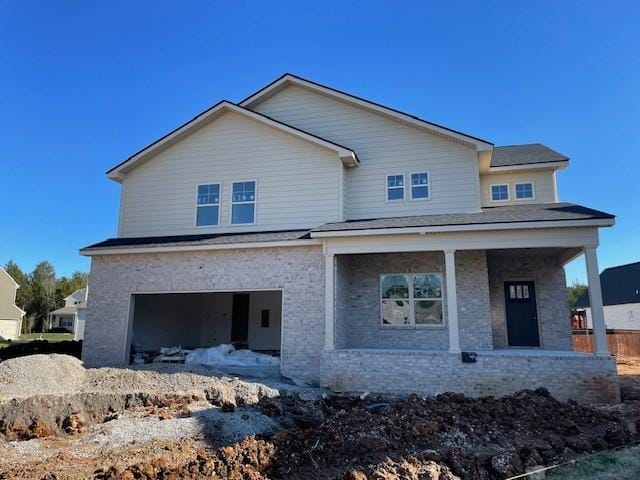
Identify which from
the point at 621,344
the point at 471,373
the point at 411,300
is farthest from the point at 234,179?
the point at 621,344

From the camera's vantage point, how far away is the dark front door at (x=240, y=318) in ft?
56.8

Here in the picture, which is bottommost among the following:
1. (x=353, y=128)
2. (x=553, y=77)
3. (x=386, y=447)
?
(x=386, y=447)

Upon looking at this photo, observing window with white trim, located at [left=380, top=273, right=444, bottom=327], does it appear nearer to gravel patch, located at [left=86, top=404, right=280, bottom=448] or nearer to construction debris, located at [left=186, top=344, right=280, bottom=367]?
construction debris, located at [left=186, top=344, right=280, bottom=367]

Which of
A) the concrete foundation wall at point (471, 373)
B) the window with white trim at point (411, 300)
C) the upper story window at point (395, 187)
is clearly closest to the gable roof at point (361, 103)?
the upper story window at point (395, 187)

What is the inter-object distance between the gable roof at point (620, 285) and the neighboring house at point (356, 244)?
23.3m

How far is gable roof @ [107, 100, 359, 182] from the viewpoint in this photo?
13.1 metres

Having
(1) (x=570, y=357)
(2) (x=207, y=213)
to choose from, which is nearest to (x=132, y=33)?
(2) (x=207, y=213)

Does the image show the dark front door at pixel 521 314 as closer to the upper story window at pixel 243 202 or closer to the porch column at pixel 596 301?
the porch column at pixel 596 301

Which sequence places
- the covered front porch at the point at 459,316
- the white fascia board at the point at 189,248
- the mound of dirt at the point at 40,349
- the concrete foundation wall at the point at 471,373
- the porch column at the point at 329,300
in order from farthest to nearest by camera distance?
the mound of dirt at the point at 40,349
the white fascia board at the point at 189,248
the porch column at the point at 329,300
the covered front porch at the point at 459,316
the concrete foundation wall at the point at 471,373

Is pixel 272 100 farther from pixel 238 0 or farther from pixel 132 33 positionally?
pixel 132 33

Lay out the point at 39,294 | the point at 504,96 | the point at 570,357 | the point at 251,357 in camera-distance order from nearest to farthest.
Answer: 1. the point at 570,357
2. the point at 251,357
3. the point at 504,96
4. the point at 39,294

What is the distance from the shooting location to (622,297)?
3269cm

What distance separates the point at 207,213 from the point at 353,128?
5681 millimetres

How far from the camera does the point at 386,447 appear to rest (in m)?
6.18
